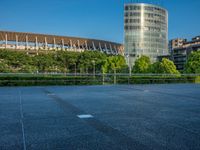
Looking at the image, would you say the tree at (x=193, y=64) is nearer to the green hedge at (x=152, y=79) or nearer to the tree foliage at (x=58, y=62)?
the green hedge at (x=152, y=79)

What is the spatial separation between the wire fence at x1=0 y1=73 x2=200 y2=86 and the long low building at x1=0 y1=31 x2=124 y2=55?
4959 centimetres

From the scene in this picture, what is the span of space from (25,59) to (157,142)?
50.4 metres

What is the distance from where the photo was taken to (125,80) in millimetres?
23625

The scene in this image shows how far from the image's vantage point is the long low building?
76.1m

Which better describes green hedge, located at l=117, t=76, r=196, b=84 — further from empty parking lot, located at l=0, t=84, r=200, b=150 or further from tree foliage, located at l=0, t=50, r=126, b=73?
tree foliage, located at l=0, t=50, r=126, b=73

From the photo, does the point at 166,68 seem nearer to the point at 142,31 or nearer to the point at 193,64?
the point at 193,64

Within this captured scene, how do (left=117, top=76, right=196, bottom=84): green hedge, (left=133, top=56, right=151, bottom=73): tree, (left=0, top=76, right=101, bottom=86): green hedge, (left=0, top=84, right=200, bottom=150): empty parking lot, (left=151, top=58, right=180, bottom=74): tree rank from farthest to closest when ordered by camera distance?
(left=133, top=56, right=151, bottom=73): tree, (left=151, top=58, right=180, bottom=74): tree, (left=117, top=76, right=196, bottom=84): green hedge, (left=0, top=76, right=101, bottom=86): green hedge, (left=0, top=84, right=200, bottom=150): empty parking lot

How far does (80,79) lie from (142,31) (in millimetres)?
69702

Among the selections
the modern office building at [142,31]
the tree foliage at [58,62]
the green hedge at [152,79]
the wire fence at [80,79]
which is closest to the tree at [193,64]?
the wire fence at [80,79]

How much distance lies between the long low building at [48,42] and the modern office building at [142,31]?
13114 millimetres

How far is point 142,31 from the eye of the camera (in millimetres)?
87812

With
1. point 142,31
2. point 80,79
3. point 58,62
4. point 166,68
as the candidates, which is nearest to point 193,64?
point 166,68

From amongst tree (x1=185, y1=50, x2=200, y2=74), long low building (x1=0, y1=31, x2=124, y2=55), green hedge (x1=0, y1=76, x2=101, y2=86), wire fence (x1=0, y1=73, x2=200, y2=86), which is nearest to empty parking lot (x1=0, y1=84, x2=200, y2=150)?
green hedge (x1=0, y1=76, x2=101, y2=86)

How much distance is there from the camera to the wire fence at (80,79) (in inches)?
798
